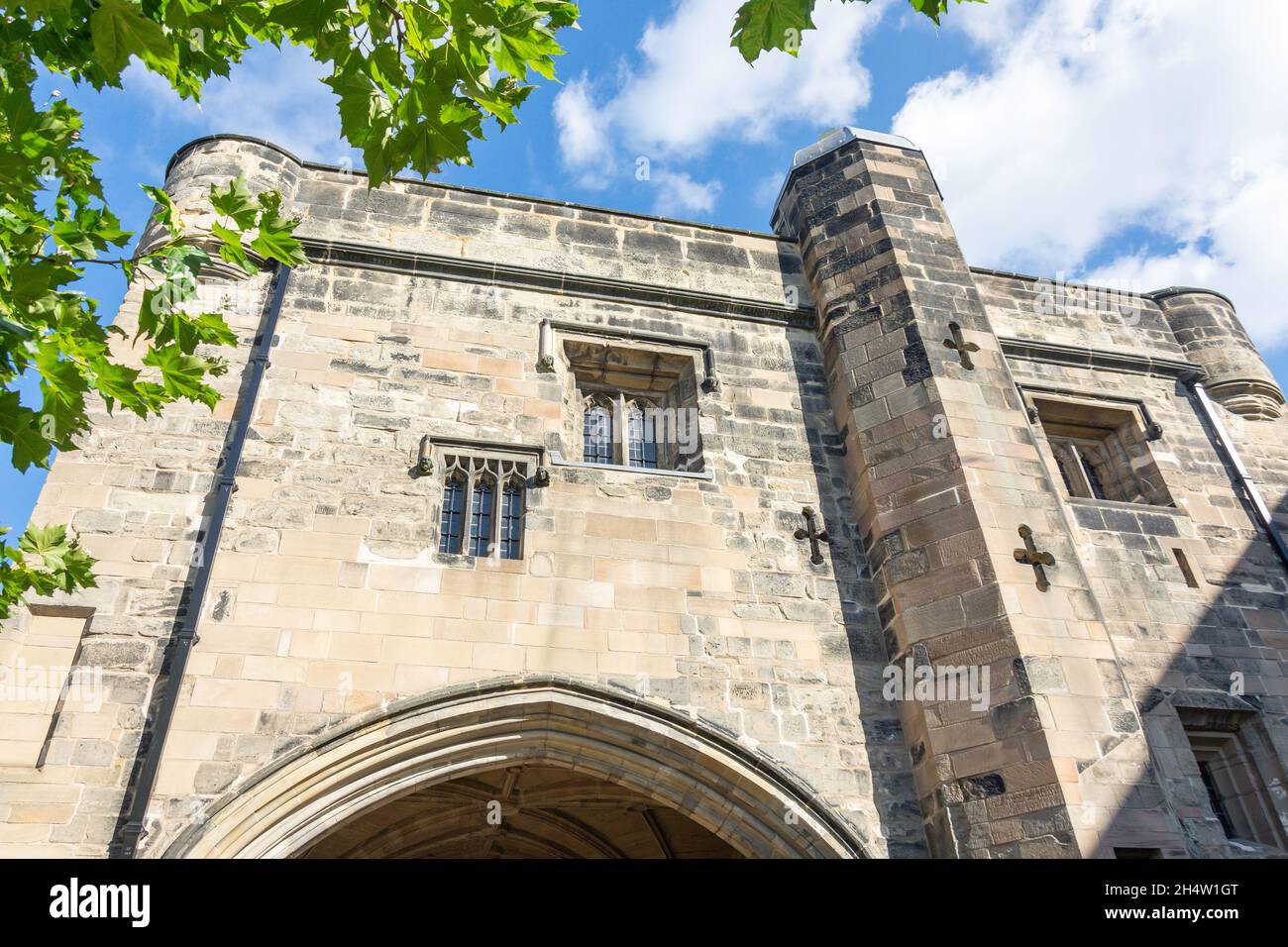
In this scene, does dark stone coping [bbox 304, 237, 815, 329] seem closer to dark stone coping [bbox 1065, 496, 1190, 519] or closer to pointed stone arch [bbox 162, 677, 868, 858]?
dark stone coping [bbox 1065, 496, 1190, 519]

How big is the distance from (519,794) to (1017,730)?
→ 386cm

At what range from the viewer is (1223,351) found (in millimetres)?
9586

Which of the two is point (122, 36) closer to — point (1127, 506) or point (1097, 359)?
point (1127, 506)

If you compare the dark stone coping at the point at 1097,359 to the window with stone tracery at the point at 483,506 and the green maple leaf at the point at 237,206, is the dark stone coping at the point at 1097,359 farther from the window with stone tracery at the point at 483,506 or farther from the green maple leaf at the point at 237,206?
the green maple leaf at the point at 237,206

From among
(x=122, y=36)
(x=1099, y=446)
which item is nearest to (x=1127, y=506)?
(x=1099, y=446)

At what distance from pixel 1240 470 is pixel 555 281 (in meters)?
6.22

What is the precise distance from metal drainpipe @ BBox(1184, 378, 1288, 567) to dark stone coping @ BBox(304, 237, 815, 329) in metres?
3.87

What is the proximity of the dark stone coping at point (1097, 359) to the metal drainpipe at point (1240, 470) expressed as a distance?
17 cm

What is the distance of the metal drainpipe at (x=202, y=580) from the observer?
518 cm

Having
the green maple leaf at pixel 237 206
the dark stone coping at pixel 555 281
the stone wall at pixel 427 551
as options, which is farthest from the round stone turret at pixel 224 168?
the green maple leaf at pixel 237 206

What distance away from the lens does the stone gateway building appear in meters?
5.66
